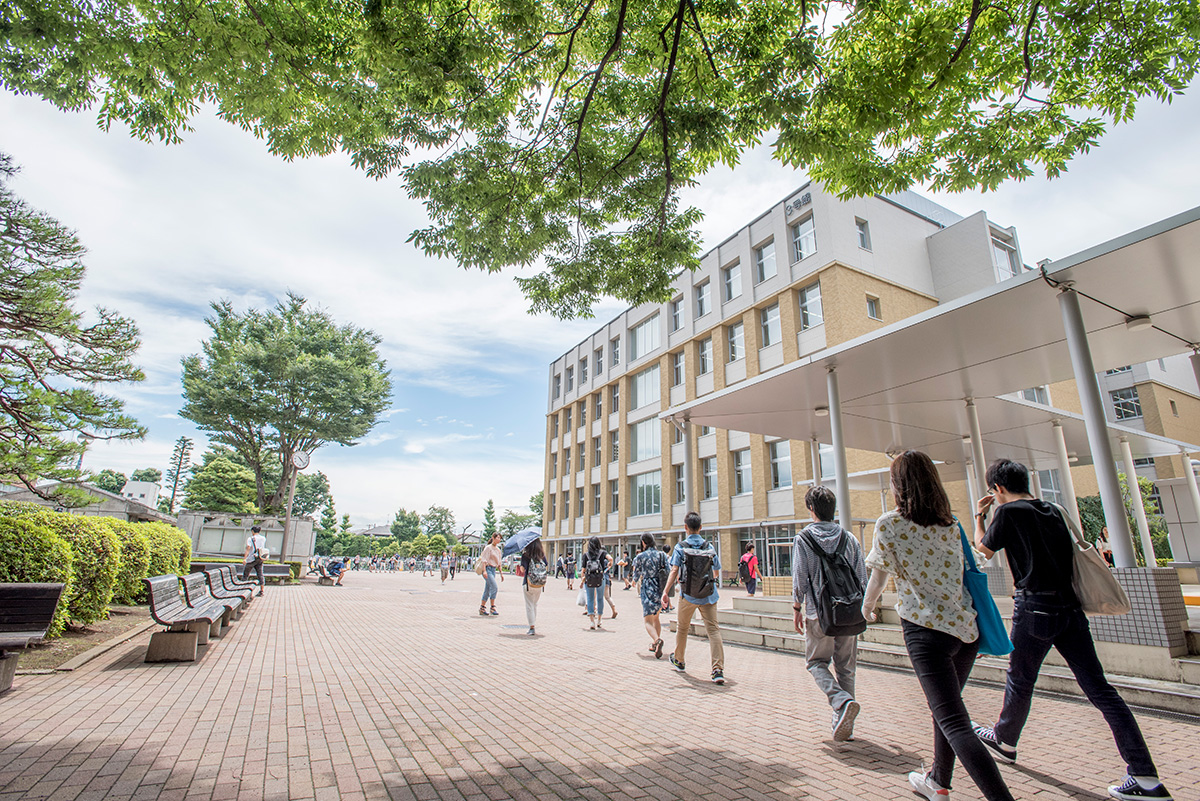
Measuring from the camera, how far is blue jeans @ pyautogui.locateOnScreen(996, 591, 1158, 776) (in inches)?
120

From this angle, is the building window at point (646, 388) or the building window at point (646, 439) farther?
the building window at point (646, 388)

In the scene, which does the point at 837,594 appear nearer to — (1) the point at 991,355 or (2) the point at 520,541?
(1) the point at 991,355

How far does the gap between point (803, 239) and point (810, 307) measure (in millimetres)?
3464

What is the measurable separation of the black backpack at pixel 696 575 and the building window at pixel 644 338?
103ft

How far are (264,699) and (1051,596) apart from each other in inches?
225

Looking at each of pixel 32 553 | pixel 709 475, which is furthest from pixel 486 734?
pixel 709 475

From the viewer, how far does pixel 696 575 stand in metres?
6.54

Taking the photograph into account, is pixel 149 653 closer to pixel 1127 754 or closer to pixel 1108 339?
pixel 1127 754

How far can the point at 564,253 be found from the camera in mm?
7191

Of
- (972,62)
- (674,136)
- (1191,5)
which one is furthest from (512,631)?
(1191,5)

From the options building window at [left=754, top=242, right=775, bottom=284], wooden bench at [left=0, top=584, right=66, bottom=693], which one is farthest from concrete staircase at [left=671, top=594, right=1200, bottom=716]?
building window at [left=754, top=242, right=775, bottom=284]

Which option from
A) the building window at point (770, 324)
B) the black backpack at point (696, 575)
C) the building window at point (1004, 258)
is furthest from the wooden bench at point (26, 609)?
the building window at point (1004, 258)

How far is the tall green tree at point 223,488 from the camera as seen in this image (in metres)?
47.3

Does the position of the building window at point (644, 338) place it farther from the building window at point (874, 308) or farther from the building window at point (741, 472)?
the building window at point (874, 308)
